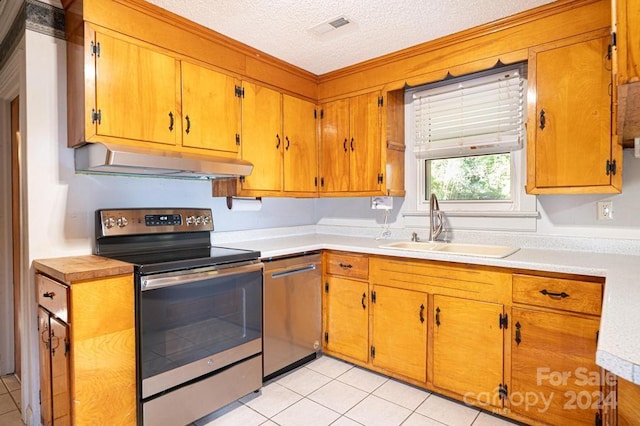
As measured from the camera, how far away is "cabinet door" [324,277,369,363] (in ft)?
8.57

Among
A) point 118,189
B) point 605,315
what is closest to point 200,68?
point 118,189

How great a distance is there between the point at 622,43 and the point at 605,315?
0.79 m

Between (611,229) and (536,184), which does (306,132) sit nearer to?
(536,184)

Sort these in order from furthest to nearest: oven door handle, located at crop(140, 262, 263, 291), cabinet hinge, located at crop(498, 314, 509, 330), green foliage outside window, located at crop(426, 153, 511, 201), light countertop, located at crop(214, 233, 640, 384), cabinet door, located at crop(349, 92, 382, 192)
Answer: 1. cabinet door, located at crop(349, 92, 382, 192)
2. green foliage outside window, located at crop(426, 153, 511, 201)
3. cabinet hinge, located at crop(498, 314, 509, 330)
4. oven door handle, located at crop(140, 262, 263, 291)
5. light countertop, located at crop(214, 233, 640, 384)

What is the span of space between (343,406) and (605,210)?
6.48ft

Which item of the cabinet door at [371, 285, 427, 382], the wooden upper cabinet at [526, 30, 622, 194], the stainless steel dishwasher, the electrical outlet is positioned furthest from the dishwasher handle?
the electrical outlet

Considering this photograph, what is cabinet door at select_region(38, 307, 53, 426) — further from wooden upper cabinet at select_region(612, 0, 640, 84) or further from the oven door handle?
wooden upper cabinet at select_region(612, 0, 640, 84)

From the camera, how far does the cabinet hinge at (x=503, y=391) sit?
1977 millimetres

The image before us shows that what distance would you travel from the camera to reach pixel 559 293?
181cm

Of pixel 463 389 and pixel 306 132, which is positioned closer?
pixel 463 389

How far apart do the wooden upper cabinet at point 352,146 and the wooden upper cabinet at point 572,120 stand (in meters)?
1.10

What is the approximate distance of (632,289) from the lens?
4.14ft

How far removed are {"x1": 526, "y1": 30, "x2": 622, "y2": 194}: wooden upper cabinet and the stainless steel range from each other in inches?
72.5

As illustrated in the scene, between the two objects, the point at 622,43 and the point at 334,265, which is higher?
the point at 622,43
